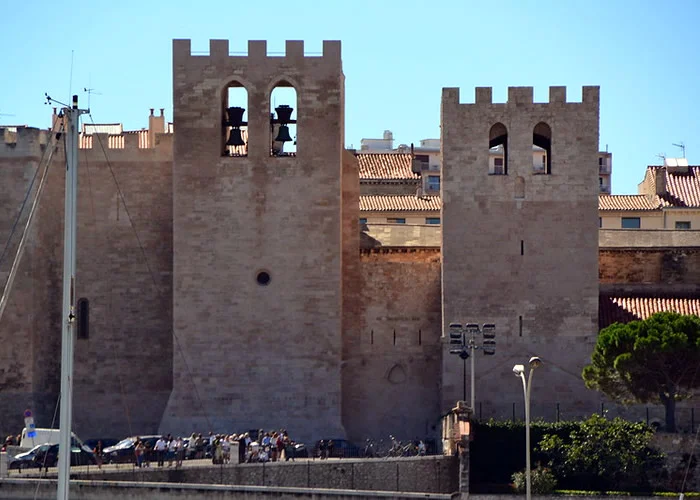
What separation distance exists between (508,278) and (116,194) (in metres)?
12.1

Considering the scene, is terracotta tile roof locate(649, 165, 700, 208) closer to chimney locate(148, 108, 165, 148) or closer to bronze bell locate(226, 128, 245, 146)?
chimney locate(148, 108, 165, 148)

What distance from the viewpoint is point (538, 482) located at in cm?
5231

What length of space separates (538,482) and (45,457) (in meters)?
13.1

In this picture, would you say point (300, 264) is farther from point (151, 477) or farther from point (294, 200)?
point (151, 477)

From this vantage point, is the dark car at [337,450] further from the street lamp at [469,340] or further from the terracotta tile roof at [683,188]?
the terracotta tile roof at [683,188]

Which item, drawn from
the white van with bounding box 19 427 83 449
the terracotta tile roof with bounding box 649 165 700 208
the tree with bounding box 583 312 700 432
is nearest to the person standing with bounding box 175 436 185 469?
the white van with bounding box 19 427 83 449

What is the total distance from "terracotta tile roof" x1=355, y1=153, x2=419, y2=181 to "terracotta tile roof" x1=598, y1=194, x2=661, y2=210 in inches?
350

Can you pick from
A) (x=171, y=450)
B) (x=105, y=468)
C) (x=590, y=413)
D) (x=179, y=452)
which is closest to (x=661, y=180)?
(x=590, y=413)

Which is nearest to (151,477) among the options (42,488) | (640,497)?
(42,488)

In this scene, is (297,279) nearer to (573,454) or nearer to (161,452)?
(161,452)

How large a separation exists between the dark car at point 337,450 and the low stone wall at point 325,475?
173 centimetres

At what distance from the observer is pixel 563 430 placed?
53.8 metres

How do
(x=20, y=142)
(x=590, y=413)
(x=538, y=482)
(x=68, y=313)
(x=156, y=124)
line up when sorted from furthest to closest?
(x=156, y=124), (x=20, y=142), (x=590, y=413), (x=538, y=482), (x=68, y=313)

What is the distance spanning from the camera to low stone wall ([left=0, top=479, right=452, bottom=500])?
2015 inches
